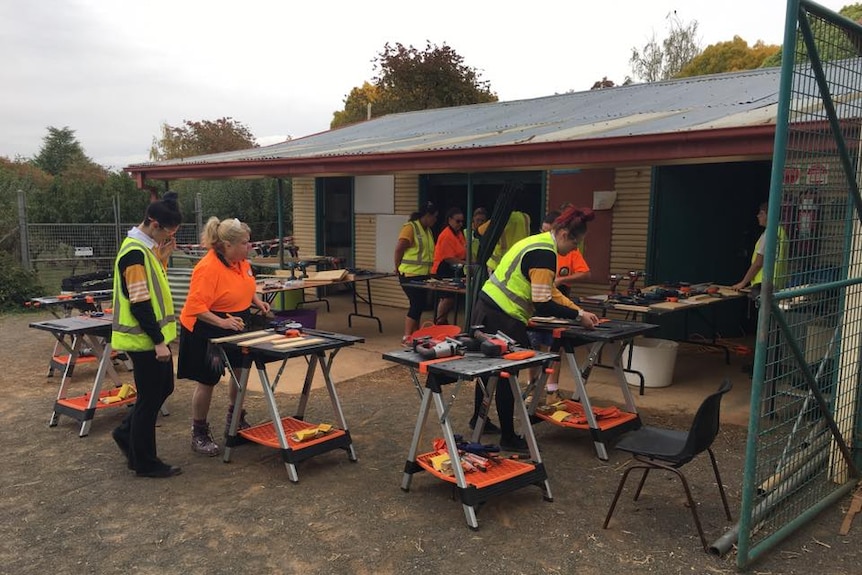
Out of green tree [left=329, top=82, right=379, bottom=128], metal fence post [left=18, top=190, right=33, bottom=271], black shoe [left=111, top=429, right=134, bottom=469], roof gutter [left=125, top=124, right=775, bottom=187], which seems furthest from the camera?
green tree [left=329, top=82, right=379, bottom=128]

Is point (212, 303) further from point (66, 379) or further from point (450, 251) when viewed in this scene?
point (450, 251)

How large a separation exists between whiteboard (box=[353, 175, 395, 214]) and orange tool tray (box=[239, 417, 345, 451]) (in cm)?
649

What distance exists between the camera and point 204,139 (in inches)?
1371

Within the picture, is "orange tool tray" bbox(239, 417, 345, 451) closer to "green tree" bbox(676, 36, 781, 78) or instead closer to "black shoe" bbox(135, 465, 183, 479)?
Result: "black shoe" bbox(135, 465, 183, 479)

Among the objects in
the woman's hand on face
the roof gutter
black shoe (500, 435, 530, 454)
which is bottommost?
black shoe (500, 435, 530, 454)

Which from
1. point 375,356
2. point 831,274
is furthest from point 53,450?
point 831,274

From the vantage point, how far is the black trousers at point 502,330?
14.6 ft

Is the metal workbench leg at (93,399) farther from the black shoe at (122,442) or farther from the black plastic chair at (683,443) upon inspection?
the black plastic chair at (683,443)

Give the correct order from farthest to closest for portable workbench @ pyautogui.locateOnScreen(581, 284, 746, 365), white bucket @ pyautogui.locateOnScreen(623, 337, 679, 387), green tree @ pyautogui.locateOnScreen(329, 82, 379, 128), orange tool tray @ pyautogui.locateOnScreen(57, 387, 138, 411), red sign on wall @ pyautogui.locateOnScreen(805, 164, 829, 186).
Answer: green tree @ pyautogui.locateOnScreen(329, 82, 379, 128) → white bucket @ pyautogui.locateOnScreen(623, 337, 679, 387) → portable workbench @ pyautogui.locateOnScreen(581, 284, 746, 365) → orange tool tray @ pyautogui.locateOnScreen(57, 387, 138, 411) → red sign on wall @ pyautogui.locateOnScreen(805, 164, 829, 186)

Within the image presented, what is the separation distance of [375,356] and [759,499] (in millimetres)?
4720

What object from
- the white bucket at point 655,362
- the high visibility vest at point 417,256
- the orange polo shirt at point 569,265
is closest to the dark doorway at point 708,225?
the white bucket at point 655,362

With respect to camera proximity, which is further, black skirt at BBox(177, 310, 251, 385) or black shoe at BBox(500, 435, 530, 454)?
black shoe at BBox(500, 435, 530, 454)

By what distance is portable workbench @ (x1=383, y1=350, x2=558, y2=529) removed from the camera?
3588mm

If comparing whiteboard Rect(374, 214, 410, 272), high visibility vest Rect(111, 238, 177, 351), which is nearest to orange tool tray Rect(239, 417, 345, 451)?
high visibility vest Rect(111, 238, 177, 351)
